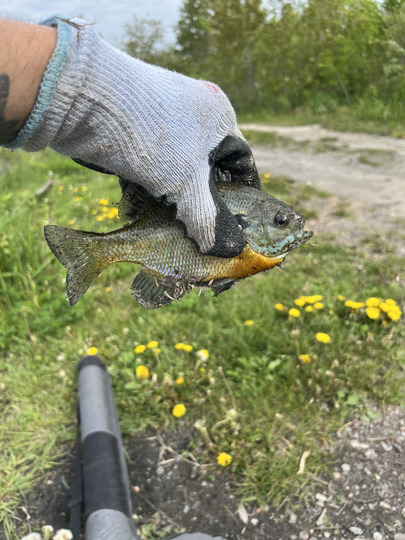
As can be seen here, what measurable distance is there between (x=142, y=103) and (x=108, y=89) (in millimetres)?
118

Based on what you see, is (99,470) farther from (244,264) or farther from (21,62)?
(21,62)

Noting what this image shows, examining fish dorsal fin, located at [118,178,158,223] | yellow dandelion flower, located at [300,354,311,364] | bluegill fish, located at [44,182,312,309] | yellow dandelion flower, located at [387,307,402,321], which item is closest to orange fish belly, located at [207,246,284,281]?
bluegill fish, located at [44,182,312,309]

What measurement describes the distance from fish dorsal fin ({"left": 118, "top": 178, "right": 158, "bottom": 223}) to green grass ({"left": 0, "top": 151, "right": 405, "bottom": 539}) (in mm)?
1492

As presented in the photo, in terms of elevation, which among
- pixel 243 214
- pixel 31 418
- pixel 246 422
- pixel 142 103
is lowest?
pixel 31 418

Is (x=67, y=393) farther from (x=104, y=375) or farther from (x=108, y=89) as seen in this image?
(x=108, y=89)

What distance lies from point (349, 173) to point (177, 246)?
6797 millimetres

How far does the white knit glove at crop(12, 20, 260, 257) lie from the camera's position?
1384 mm

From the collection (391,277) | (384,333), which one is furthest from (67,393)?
(391,277)

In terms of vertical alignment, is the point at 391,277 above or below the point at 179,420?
above

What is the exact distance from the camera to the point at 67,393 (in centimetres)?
307

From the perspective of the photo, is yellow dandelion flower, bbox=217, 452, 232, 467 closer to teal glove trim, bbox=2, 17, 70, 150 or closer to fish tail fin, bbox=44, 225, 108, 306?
fish tail fin, bbox=44, 225, 108, 306

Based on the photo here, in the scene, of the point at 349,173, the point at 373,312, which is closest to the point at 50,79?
the point at 373,312

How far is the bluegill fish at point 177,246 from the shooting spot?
154 centimetres

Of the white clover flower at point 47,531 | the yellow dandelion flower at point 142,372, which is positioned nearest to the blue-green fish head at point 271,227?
the yellow dandelion flower at point 142,372
